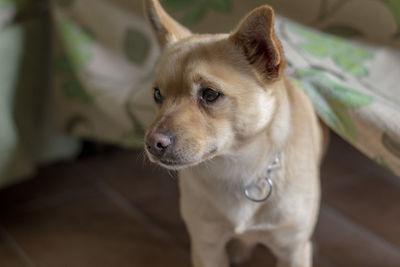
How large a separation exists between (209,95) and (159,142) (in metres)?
0.13

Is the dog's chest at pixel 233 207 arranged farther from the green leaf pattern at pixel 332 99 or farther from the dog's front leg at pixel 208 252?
the green leaf pattern at pixel 332 99

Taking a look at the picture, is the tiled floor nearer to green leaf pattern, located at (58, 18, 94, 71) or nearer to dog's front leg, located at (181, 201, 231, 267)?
dog's front leg, located at (181, 201, 231, 267)

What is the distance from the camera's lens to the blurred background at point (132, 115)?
3.84 feet

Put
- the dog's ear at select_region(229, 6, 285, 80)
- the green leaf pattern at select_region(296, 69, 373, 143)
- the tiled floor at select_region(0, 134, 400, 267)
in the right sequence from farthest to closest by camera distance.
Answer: the tiled floor at select_region(0, 134, 400, 267) < the green leaf pattern at select_region(296, 69, 373, 143) < the dog's ear at select_region(229, 6, 285, 80)

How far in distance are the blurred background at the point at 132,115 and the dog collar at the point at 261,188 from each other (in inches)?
8.2

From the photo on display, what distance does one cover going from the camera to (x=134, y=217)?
5.31 ft

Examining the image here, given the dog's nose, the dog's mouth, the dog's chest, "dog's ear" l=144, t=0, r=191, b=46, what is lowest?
the dog's chest

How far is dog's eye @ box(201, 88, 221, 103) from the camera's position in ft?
2.96

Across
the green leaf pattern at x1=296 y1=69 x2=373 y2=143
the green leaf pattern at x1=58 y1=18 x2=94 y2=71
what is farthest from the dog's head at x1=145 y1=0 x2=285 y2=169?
the green leaf pattern at x1=58 y1=18 x2=94 y2=71

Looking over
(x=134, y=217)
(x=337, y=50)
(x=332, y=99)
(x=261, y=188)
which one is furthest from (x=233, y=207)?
(x=134, y=217)

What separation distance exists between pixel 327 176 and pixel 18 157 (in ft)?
3.44

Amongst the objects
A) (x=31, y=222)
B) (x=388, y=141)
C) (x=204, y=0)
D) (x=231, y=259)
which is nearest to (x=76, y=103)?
(x=31, y=222)

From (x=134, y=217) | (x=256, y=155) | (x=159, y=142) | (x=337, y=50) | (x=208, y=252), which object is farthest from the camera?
(x=134, y=217)

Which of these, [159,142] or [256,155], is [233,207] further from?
[159,142]
